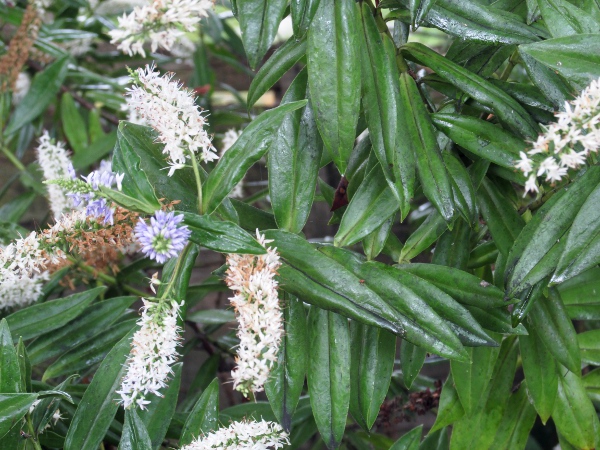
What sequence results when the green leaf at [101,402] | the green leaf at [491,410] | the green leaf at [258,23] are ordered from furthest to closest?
the green leaf at [491,410] → the green leaf at [101,402] → the green leaf at [258,23]

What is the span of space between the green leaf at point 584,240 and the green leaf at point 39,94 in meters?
1.01

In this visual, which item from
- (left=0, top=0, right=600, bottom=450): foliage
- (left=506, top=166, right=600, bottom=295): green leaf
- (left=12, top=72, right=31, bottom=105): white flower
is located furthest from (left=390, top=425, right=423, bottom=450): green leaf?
(left=12, top=72, right=31, bottom=105): white flower

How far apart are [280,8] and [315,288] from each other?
0.88 feet

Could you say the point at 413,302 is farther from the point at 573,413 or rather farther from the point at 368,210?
the point at 573,413

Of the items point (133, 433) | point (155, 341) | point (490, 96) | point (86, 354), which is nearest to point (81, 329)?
point (86, 354)

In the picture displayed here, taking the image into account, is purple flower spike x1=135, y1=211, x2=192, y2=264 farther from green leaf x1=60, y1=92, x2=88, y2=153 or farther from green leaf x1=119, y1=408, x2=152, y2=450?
green leaf x1=60, y1=92, x2=88, y2=153

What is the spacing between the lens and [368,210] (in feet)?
2.41

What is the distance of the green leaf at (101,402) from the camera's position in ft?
2.58

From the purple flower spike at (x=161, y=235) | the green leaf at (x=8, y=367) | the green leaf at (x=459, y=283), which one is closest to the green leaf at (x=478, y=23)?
the green leaf at (x=459, y=283)

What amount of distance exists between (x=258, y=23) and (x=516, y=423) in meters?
0.61

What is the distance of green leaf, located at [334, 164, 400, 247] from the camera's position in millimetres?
725

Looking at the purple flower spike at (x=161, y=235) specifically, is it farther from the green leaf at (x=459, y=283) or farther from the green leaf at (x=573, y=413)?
the green leaf at (x=573, y=413)

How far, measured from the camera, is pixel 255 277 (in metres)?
0.59

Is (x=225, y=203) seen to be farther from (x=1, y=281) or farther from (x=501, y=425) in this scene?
(x=501, y=425)
